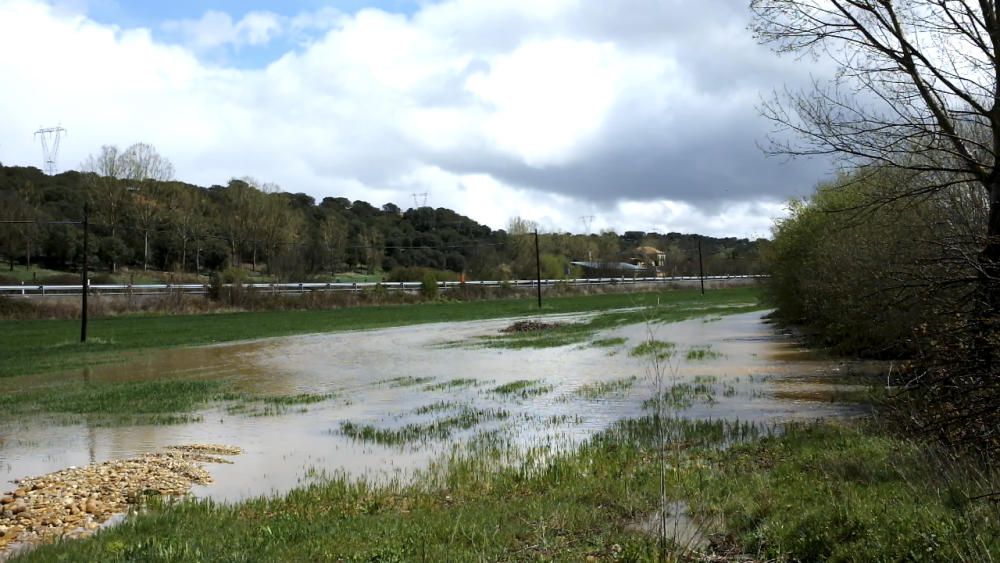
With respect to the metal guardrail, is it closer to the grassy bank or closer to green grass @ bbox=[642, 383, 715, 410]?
green grass @ bbox=[642, 383, 715, 410]

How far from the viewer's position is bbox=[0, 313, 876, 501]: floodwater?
12.4m

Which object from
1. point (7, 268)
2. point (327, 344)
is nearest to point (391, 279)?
point (7, 268)

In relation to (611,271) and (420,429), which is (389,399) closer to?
(420,429)

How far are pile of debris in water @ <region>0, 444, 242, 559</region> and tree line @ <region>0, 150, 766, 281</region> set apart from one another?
58.6 meters

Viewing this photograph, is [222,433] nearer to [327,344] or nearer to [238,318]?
[327,344]

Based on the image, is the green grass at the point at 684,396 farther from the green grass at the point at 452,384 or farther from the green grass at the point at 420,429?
the green grass at the point at 452,384

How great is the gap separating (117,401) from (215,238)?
97.7 m

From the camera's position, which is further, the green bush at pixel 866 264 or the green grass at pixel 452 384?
the green grass at pixel 452 384

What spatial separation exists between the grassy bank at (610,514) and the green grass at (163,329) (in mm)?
15364

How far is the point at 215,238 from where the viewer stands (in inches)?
4395

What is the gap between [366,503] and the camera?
8.92 meters

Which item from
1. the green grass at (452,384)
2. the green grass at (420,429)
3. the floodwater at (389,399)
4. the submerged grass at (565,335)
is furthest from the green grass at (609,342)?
the green grass at (420,429)

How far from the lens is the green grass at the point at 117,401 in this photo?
56.8 feet

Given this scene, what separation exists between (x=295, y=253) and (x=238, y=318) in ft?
175
